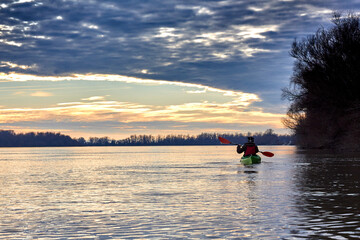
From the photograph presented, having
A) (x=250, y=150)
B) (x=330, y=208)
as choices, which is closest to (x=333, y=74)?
(x=250, y=150)

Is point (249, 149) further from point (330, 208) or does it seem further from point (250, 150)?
point (330, 208)

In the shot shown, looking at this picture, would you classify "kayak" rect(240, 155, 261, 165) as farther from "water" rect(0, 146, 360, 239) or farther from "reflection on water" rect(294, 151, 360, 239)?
"water" rect(0, 146, 360, 239)

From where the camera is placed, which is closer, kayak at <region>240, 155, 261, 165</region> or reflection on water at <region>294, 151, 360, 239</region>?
reflection on water at <region>294, 151, 360, 239</region>

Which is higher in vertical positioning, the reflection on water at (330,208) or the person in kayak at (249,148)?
the person in kayak at (249,148)

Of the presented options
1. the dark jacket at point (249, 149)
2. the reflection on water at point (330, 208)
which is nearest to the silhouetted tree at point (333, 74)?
the dark jacket at point (249, 149)

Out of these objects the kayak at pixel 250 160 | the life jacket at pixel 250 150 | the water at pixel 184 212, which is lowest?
the water at pixel 184 212

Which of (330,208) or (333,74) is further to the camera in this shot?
(333,74)

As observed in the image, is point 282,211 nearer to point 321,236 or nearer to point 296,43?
point 321,236

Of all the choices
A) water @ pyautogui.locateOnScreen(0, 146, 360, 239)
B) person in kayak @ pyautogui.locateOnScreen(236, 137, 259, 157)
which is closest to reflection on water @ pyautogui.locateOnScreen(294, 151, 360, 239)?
water @ pyautogui.locateOnScreen(0, 146, 360, 239)

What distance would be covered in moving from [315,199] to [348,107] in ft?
122

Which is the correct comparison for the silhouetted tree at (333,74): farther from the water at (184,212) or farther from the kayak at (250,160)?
the water at (184,212)

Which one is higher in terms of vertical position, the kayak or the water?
the kayak

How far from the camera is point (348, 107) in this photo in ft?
169

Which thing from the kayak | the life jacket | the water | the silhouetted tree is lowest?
the water
